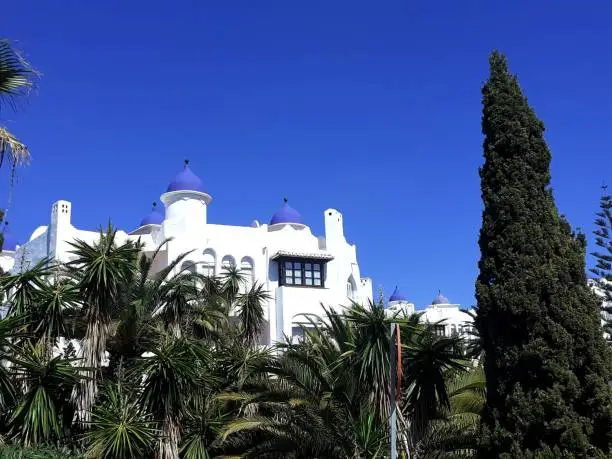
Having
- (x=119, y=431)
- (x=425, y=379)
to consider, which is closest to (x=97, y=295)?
(x=119, y=431)

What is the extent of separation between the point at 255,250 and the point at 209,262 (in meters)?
2.46

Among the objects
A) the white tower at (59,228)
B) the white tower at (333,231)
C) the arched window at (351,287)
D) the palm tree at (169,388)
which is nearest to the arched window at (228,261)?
the white tower at (333,231)

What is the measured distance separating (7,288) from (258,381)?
623 centimetres

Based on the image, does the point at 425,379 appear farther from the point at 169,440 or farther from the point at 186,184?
the point at 186,184

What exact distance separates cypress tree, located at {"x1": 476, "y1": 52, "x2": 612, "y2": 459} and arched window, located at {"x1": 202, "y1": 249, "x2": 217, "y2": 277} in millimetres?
19331

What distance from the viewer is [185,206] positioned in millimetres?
34000

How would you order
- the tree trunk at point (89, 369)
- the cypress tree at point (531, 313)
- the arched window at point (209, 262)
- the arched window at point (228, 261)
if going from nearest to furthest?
the cypress tree at point (531, 313)
the tree trunk at point (89, 369)
the arched window at point (209, 262)
the arched window at point (228, 261)

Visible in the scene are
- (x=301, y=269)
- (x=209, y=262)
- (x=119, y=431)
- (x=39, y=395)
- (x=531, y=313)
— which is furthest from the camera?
(x=301, y=269)

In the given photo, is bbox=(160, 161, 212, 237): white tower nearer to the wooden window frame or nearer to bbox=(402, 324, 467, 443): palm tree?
the wooden window frame

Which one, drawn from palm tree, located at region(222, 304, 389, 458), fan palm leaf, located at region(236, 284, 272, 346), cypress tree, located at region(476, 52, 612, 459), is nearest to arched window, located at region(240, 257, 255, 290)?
fan palm leaf, located at region(236, 284, 272, 346)

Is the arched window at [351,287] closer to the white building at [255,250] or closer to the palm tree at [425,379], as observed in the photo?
the white building at [255,250]

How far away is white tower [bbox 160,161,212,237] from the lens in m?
33.4

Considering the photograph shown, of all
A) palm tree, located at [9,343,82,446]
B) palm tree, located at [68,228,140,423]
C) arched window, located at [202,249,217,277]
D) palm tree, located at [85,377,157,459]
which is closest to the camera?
palm tree, located at [85,377,157,459]

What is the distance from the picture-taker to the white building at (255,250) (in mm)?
31922
